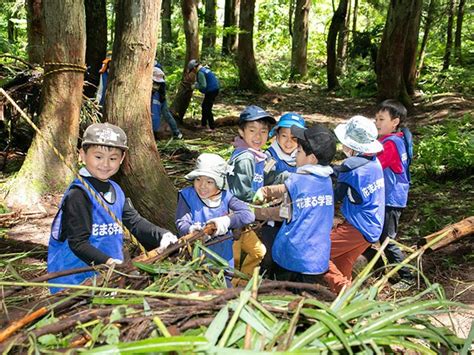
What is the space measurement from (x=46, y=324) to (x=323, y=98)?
662 inches

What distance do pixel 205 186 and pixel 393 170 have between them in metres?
2.38

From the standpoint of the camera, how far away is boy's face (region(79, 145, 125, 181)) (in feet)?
10.6

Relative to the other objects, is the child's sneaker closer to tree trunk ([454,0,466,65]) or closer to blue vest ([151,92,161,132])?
blue vest ([151,92,161,132])

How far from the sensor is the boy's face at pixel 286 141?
4.69m

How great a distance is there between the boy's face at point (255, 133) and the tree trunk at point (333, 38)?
14.3 m

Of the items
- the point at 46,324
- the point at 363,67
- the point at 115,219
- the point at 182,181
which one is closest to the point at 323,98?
the point at 363,67

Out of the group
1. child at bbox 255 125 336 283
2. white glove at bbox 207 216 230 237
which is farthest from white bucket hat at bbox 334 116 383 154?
white glove at bbox 207 216 230 237

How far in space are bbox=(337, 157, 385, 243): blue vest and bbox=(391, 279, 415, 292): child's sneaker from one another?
2.81 ft

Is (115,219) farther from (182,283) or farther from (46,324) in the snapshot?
(46,324)

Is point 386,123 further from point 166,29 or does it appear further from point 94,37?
point 166,29

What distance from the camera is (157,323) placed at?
173 cm

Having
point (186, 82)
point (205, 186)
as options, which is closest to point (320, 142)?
point (205, 186)

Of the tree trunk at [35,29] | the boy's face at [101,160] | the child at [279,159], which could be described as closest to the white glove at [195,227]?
the boy's face at [101,160]

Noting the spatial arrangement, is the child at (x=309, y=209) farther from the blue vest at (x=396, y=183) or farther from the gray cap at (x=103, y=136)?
the blue vest at (x=396, y=183)
